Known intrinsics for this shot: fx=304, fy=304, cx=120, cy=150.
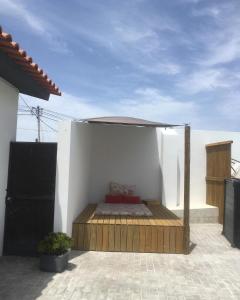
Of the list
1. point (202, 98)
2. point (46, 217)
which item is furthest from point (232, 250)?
point (202, 98)

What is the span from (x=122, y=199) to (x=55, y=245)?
5.03 m

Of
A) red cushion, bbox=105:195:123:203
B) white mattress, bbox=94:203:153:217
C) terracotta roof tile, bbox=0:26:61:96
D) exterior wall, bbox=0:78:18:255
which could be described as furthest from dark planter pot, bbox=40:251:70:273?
red cushion, bbox=105:195:123:203

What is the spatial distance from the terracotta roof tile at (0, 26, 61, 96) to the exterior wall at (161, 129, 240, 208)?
214 inches

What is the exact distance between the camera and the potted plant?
562 centimetres

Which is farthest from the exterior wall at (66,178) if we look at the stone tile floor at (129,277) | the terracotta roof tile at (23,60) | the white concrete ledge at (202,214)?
the white concrete ledge at (202,214)

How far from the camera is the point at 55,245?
18.7ft

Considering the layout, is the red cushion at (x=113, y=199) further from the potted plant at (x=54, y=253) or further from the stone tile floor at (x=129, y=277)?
the potted plant at (x=54, y=253)

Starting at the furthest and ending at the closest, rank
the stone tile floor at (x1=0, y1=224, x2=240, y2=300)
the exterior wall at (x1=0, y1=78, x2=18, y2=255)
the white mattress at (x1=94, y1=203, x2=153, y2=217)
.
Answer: the white mattress at (x1=94, y1=203, x2=153, y2=217), the exterior wall at (x1=0, y1=78, x2=18, y2=255), the stone tile floor at (x1=0, y1=224, x2=240, y2=300)

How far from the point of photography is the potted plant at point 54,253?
562cm

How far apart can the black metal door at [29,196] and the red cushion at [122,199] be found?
167 inches

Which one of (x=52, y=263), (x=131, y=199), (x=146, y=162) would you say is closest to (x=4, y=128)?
(x=52, y=263)

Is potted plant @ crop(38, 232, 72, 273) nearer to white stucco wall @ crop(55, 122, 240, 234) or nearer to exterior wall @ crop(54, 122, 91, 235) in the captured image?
exterior wall @ crop(54, 122, 91, 235)

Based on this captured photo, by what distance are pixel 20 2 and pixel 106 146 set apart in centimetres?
590

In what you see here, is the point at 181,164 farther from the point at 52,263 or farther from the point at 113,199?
the point at 52,263
